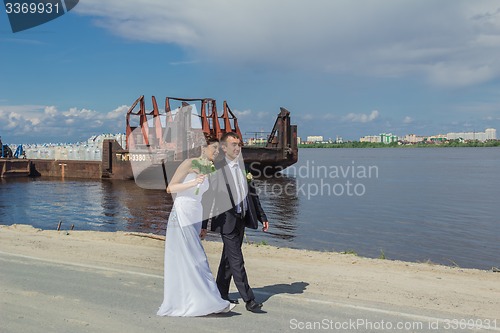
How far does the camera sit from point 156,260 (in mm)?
9875

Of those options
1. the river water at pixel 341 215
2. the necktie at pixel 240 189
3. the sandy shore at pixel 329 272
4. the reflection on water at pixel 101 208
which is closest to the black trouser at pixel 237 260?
the necktie at pixel 240 189

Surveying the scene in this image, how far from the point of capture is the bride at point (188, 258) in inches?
226

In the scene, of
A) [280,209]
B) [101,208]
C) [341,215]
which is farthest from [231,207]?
[101,208]

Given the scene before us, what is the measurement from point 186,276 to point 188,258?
20cm

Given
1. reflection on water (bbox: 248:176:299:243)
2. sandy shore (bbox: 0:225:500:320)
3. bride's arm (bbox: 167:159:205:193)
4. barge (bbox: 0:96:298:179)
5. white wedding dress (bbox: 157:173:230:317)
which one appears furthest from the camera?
barge (bbox: 0:96:298:179)

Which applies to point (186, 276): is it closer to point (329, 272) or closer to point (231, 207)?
point (231, 207)

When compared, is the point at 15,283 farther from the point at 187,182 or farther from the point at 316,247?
the point at 316,247

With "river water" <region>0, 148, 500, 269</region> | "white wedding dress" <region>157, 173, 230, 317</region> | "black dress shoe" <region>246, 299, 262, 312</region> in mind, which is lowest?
"river water" <region>0, 148, 500, 269</region>

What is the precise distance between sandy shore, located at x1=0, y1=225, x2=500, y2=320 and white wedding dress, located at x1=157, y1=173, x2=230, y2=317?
5.69 ft

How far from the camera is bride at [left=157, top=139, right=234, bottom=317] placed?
18.9 ft

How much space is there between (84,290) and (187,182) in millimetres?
2328

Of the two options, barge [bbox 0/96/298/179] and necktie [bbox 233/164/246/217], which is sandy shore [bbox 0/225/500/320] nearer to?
necktie [bbox 233/164/246/217]

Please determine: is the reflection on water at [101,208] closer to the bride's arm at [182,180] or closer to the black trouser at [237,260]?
the black trouser at [237,260]

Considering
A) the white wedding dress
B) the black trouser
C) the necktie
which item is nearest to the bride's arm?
the white wedding dress
